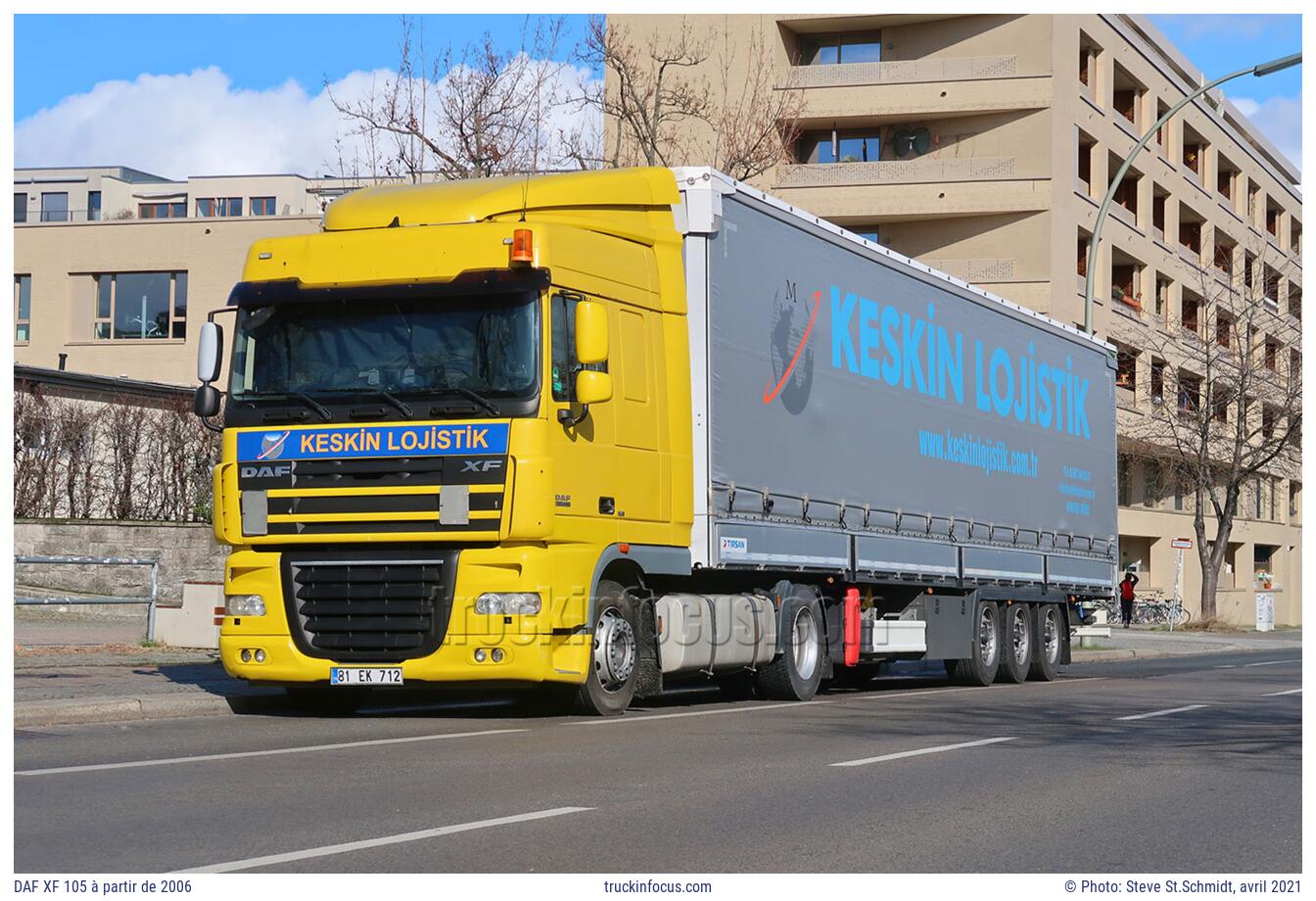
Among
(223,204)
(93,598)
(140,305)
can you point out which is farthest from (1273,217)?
(93,598)

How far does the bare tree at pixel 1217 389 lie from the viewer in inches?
2111

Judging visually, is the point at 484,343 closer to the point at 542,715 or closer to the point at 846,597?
the point at 542,715

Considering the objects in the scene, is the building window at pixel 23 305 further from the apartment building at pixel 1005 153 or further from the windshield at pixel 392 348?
the windshield at pixel 392 348

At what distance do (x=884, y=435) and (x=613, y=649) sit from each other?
5.10 metres

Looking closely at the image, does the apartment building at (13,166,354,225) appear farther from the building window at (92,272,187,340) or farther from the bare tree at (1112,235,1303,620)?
the bare tree at (1112,235,1303,620)

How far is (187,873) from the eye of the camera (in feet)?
22.5

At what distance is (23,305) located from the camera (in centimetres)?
5203

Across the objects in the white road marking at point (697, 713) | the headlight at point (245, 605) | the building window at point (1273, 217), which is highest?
the building window at point (1273, 217)

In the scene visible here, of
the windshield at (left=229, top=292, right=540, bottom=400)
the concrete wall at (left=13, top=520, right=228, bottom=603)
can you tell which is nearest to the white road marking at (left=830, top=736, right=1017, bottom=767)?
the windshield at (left=229, top=292, right=540, bottom=400)

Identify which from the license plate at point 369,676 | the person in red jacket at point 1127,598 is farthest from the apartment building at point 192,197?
the license plate at point 369,676

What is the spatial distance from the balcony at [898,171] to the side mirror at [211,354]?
40.0 m

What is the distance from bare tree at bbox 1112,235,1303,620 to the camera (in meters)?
53.6

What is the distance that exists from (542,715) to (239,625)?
2454 millimetres

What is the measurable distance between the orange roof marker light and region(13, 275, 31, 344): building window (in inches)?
1576
